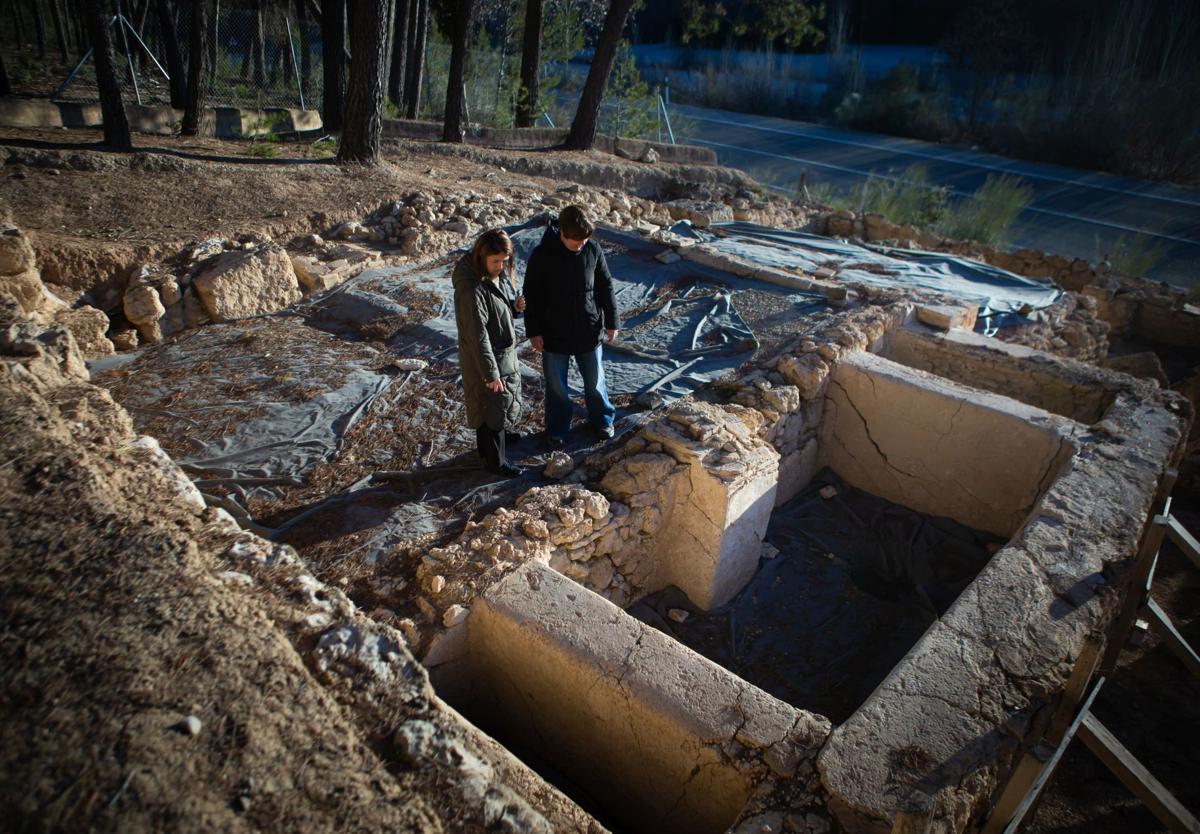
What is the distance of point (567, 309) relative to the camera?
14.9 feet

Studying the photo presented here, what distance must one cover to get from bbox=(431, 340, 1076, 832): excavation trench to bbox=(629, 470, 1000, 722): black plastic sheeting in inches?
0.5

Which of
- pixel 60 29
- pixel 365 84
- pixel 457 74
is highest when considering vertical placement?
pixel 60 29

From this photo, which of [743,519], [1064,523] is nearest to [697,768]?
[743,519]

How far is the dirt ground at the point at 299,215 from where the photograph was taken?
3.78 meters

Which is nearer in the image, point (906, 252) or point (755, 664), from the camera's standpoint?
point (755, 664)

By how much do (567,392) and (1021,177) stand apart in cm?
1791

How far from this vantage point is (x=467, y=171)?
35.3 ft

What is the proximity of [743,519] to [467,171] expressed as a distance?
831 centimetres

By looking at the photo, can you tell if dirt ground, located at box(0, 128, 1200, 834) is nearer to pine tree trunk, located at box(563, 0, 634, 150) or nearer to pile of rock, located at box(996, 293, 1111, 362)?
pile of rock, located at box(996, 293, 1111, 362)

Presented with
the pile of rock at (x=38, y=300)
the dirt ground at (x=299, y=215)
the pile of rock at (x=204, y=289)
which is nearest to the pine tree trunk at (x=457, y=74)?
the dirt ground at (x=299, y=215)

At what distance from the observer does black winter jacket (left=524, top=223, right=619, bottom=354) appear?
4457mm

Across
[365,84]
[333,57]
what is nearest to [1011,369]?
[365,84]

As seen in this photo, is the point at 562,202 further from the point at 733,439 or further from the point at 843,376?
the point at 733,439

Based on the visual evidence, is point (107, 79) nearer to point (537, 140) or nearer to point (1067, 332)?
point (537, 140)
